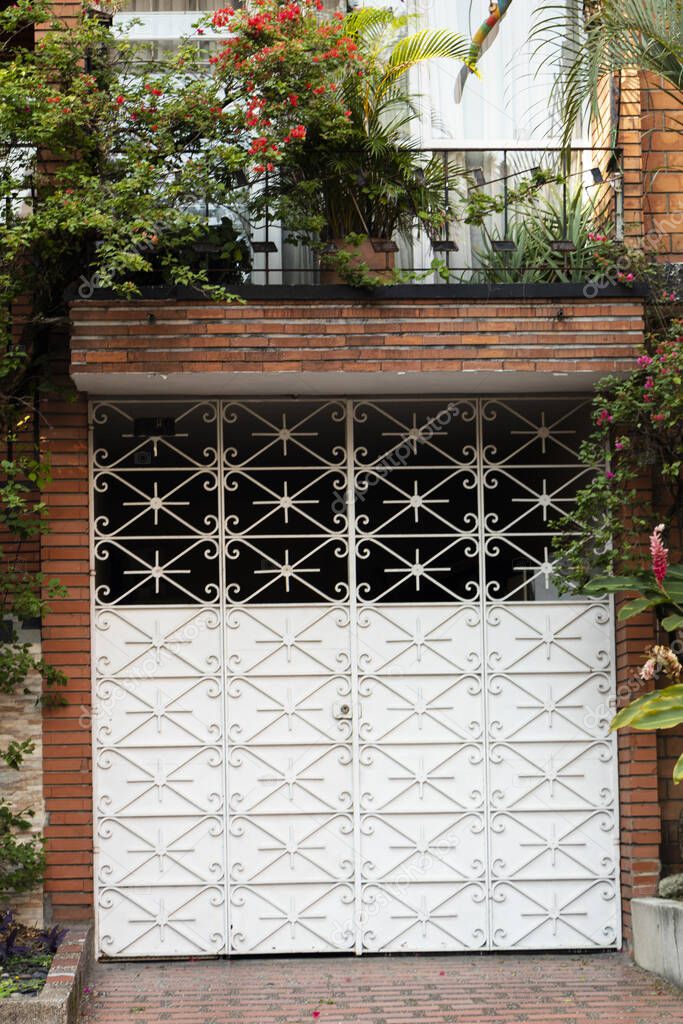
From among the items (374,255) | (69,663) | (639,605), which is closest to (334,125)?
(374,255)

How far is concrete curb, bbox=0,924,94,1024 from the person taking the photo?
6906 mm

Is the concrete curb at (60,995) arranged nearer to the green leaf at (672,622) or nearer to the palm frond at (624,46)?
the green leaf at (672,622)

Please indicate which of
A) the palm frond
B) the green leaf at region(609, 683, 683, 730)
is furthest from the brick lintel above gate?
the green leaf at region(609, 683, 683, 730)

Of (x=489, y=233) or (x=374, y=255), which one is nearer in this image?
(x=374, y=255)

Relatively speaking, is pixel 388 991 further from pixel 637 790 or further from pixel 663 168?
pixel 663 168

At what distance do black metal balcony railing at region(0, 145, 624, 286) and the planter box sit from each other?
415 centimetres

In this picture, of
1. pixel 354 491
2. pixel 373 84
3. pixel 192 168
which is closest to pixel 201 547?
pixel 354 491

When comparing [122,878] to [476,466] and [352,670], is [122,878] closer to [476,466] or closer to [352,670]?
[352,670]

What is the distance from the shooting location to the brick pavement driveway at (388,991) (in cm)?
756

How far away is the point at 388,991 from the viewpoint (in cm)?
807

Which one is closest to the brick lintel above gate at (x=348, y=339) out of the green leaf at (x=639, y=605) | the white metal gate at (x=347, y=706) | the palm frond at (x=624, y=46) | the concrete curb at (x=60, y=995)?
the white metal gate at (x=347, y=706)

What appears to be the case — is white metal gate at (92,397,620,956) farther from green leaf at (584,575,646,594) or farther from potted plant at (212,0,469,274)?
potted plant at (212,0,469,274)

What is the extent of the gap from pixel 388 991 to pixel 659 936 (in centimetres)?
176

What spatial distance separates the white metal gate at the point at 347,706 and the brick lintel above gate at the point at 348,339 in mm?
760
